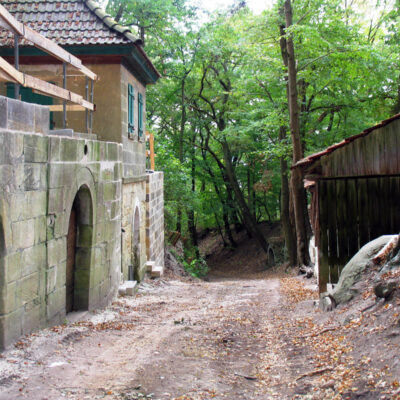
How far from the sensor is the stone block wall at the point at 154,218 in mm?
15562

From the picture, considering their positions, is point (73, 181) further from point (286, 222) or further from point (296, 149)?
point (286, 222)

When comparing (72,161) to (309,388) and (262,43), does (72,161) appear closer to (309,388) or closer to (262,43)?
(309,388)

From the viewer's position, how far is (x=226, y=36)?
25594 mm

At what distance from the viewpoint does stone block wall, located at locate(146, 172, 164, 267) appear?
15.6 metres

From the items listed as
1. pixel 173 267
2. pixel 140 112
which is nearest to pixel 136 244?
pixel 140 112

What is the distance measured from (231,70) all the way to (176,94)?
10.9 feet

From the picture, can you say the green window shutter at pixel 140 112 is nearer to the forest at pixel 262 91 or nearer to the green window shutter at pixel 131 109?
the green window shutter at pixel 131 109

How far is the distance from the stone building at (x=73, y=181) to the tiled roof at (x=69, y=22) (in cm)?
3

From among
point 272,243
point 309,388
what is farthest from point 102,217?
point 272,243

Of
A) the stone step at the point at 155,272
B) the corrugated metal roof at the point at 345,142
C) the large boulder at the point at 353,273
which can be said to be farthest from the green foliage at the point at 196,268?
the large boulder at the point at 353,273

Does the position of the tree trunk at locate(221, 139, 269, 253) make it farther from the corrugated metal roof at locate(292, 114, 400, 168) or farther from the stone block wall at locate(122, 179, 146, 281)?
the corrugated metal roof at locate(292, 114, 400, 168)

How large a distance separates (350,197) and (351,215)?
0.35 meters

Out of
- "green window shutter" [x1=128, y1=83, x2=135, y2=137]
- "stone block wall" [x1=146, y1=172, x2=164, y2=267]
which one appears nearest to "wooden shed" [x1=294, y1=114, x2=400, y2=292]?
"green window shutter" [x1=128, y1=83, x2=135, y2=137]

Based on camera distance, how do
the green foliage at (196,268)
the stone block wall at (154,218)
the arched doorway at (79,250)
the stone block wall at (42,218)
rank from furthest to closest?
1. the green foliage at (196,268)
2. the stone block wall at (154,218)
3. the arched doorway at (79,250)
4. the stone block wall at (42,218)
